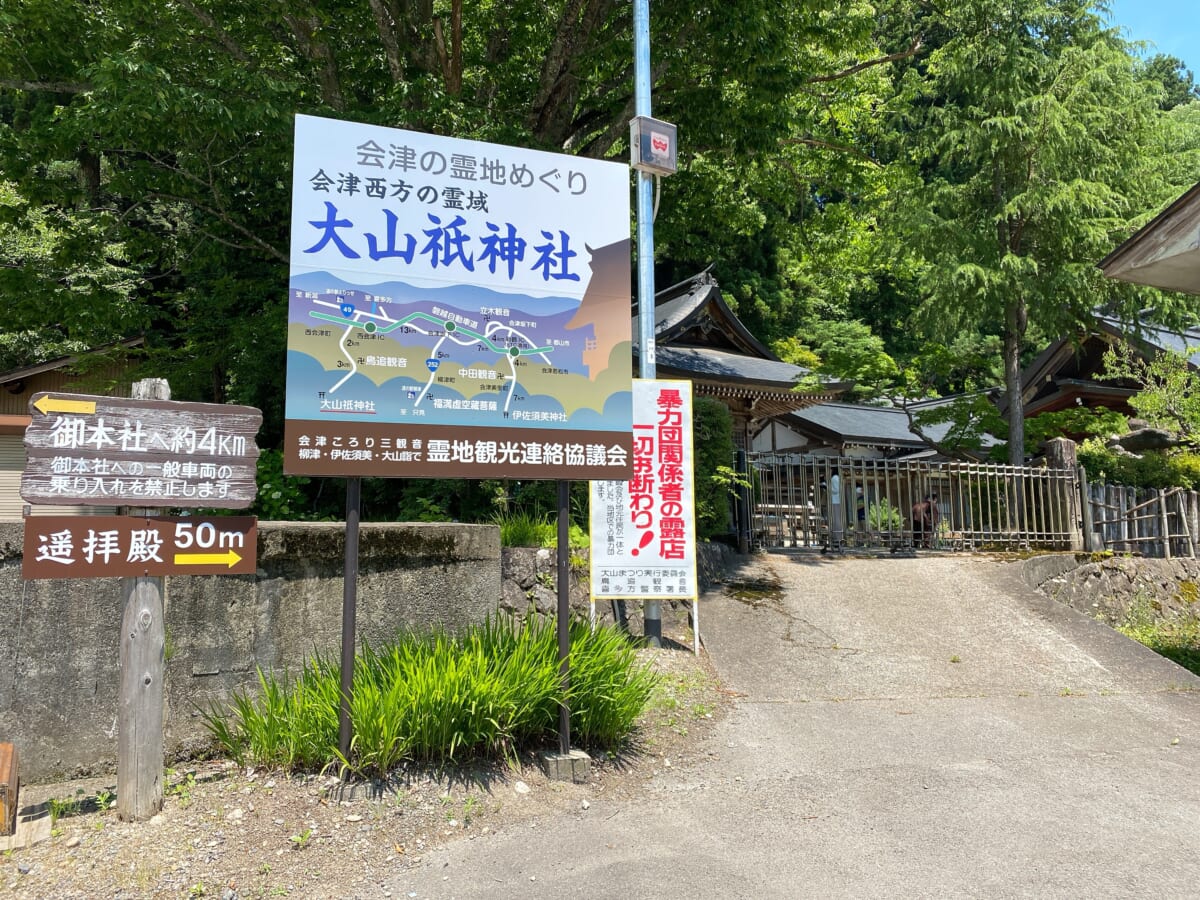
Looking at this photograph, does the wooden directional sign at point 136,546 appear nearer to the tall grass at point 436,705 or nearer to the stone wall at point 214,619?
the stone wall at point 214,619

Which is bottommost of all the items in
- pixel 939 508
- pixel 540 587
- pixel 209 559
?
pixel 540 587

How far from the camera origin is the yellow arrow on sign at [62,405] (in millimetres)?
4254

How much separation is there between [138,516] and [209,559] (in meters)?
0.43

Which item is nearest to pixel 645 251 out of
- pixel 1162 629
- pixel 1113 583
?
pixel 1113 583

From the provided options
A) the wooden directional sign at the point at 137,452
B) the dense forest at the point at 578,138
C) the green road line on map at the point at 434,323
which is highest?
the dense forest at the point at 578,138

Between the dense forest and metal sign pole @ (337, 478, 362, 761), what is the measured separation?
20.7 ft

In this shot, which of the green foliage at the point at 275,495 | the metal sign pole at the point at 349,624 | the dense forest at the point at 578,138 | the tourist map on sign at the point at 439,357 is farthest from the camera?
the green foliage at the point at 275,495

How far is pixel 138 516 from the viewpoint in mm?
4496

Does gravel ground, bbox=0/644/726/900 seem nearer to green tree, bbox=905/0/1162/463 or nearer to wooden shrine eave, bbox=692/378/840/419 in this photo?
wooden shrine eave, bbox=692/378/840/419

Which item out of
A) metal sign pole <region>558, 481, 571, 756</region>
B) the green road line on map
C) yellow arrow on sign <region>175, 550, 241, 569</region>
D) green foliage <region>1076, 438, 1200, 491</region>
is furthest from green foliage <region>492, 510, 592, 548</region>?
green foliage <region>1076, 438, 1200, 491</region>

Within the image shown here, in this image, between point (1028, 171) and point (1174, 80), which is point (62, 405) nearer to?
point (1028, 171)

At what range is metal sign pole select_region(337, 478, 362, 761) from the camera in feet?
15.8

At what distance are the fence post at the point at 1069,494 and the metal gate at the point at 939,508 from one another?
2cm

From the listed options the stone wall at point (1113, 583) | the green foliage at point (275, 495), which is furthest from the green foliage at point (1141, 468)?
the green foliage at point (275, 495)
